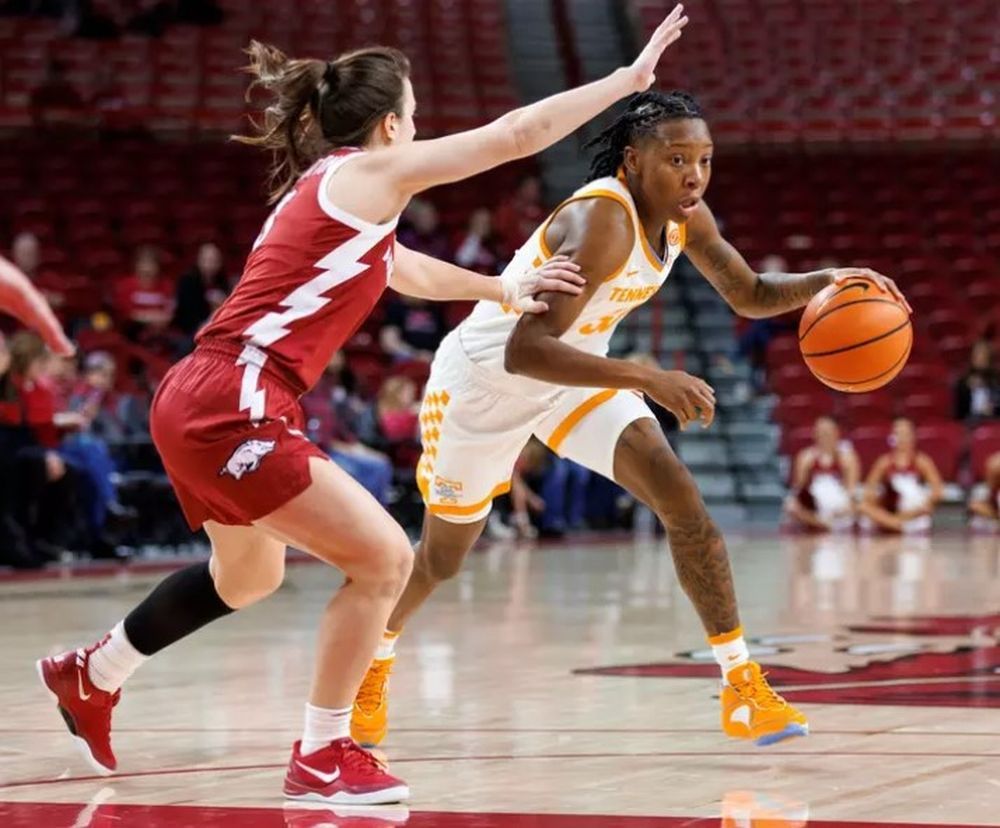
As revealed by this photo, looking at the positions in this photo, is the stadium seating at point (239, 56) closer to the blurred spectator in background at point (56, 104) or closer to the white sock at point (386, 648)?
the blurred spectator in background at point (56, 104)

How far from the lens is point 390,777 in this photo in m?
3.85

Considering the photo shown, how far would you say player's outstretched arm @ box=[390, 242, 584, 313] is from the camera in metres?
4.32

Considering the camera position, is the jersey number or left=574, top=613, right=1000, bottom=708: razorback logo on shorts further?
left=574, top=613, right=1000, bottom=708: razorback logo on shorts

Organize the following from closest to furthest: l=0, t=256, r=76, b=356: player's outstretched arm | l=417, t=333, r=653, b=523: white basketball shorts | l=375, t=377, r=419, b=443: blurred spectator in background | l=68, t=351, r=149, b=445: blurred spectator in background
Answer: l=0, t=256, r=76, b=356: player's outstretched arm < l=417, t=333, r=653, b=523: white basketball shorts < l=68, t=351, r=149, b=445: blurred spectator in background < l=375, t=377, r=419, b=443: blurred spectator in background

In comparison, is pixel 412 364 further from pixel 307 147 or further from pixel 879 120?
pixel 307 147

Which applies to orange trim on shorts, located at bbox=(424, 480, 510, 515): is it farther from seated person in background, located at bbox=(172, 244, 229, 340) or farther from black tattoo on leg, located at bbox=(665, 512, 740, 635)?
seated person in background, located at bbox=(172, 244, 229, 340)

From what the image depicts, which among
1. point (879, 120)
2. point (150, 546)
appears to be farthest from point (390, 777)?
point (879, 120)

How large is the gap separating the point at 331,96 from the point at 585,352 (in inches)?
36.8

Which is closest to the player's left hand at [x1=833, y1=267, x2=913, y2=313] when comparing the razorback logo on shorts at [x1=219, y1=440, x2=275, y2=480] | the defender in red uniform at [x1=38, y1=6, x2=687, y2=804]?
the defender in red uniform at [x1=38, y1=6, x2=687, y2=804]

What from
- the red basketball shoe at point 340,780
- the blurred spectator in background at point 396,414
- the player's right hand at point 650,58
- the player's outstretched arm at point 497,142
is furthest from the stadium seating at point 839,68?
the red basketball shoe at point 340,780

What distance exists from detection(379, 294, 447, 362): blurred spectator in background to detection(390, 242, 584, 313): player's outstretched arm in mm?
10176

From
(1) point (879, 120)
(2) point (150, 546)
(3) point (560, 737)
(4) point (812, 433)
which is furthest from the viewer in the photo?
(1) point (879, 120)

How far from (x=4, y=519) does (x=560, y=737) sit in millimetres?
6963

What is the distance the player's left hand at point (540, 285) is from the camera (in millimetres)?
4328
